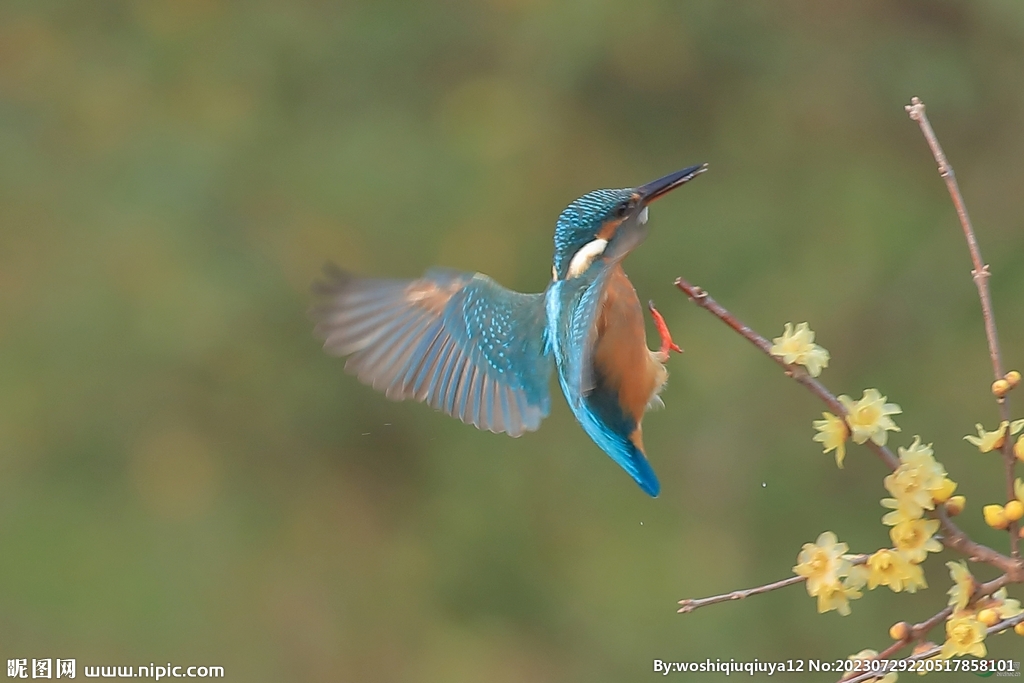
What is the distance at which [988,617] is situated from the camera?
0.93 metres

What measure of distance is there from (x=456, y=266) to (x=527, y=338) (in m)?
1.40

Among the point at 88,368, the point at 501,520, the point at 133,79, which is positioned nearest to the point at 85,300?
the point at 88,368

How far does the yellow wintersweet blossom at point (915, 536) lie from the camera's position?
950 mm

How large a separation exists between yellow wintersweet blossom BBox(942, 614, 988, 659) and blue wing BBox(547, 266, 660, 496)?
0.59 metres

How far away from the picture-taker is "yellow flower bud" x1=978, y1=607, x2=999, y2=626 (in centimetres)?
93

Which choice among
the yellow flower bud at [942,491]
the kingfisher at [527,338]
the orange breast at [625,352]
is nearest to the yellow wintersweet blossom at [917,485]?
the yellow flower bud at [942,491]

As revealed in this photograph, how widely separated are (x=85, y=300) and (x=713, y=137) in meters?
1.84

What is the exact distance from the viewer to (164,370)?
Answer: 3.26 metres

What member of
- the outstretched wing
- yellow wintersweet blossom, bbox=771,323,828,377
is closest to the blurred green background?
the outstretched wing

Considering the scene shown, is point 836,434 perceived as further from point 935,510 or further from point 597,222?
point 597,222

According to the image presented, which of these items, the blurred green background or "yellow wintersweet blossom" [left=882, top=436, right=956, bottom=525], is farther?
the blurred green background

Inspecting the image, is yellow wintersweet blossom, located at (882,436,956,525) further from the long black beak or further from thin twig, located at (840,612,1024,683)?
the long black beak

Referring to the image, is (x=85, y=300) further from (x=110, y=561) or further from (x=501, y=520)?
(x=501, y=520)

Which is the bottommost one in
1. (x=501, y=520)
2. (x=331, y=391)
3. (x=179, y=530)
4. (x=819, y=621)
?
(x=819, y=621)
